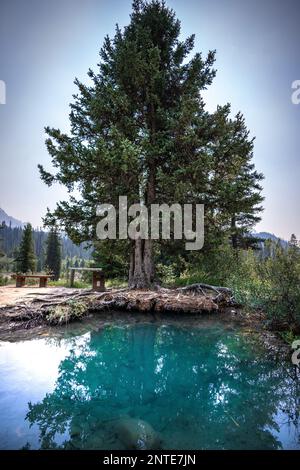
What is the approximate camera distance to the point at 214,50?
1256 cm

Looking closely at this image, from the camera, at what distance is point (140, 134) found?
12.8 m

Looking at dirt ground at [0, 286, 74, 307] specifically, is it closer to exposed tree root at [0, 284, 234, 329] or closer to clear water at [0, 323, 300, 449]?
exposed tree root at [0, 284, 234, 329]

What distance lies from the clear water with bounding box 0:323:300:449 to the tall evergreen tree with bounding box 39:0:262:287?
240 inches

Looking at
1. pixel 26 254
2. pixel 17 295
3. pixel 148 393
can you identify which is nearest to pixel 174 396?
pixel 148 393

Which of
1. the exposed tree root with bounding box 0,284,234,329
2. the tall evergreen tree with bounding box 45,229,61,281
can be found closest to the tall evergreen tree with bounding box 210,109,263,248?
the exposed tree root with bounding box 0,284,234,329

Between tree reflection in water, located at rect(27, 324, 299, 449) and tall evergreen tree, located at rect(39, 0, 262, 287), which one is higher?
tall evergreen tree, located at rect(39, 0, 262, 287)

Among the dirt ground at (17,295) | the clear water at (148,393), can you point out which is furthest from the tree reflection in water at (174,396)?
the dirt ground at (17,295)

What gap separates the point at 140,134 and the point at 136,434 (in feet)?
40.7

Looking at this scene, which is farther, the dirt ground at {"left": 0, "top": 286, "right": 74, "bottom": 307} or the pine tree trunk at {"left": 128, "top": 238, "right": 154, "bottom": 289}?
the pine tree trunk at {"left": 128, "top": 238, "right": 154, "bottom": 289}

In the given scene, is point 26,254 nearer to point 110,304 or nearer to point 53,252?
point 53,252

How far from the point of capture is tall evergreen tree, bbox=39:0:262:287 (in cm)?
1088

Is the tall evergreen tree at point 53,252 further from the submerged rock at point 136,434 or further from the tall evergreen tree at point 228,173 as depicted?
the submerged rock at point 136,434

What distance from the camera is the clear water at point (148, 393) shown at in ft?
10.5

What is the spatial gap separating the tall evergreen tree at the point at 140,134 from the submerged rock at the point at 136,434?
8.42 meters
